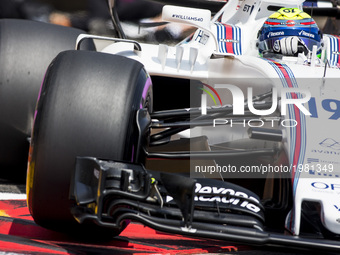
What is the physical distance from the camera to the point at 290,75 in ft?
10.6

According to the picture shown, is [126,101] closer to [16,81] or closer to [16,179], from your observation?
[16,81]

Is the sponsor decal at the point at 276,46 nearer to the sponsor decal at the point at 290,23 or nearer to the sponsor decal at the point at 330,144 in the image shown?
the sponsor decal at the point at 290,23

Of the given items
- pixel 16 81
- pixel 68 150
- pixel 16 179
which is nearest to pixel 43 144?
pixel 68 150

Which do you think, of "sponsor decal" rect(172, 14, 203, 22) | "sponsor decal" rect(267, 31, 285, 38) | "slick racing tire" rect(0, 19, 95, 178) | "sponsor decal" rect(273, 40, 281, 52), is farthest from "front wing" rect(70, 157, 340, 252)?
"sponsor decal" rect(267, 31, 285, 38)

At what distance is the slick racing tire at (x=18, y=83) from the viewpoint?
10.9 feet

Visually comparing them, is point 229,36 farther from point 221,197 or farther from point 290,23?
point 221,197

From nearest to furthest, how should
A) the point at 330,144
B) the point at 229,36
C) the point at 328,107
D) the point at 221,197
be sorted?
the point at 221,197 → the point at 330,144 → the point at 328,107 → the point at 229,36

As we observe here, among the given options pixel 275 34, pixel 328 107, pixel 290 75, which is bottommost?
pixel 328 107

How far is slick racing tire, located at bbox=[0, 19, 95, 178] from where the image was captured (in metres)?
3.31

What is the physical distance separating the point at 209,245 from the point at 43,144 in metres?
0.89

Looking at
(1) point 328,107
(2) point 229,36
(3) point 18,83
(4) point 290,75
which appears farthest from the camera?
(2) point 229,36

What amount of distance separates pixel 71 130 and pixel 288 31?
2403 millimetres

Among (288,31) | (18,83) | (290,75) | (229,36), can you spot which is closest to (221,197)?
(290,75)

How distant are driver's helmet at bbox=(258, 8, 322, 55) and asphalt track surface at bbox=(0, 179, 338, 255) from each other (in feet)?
6.20
